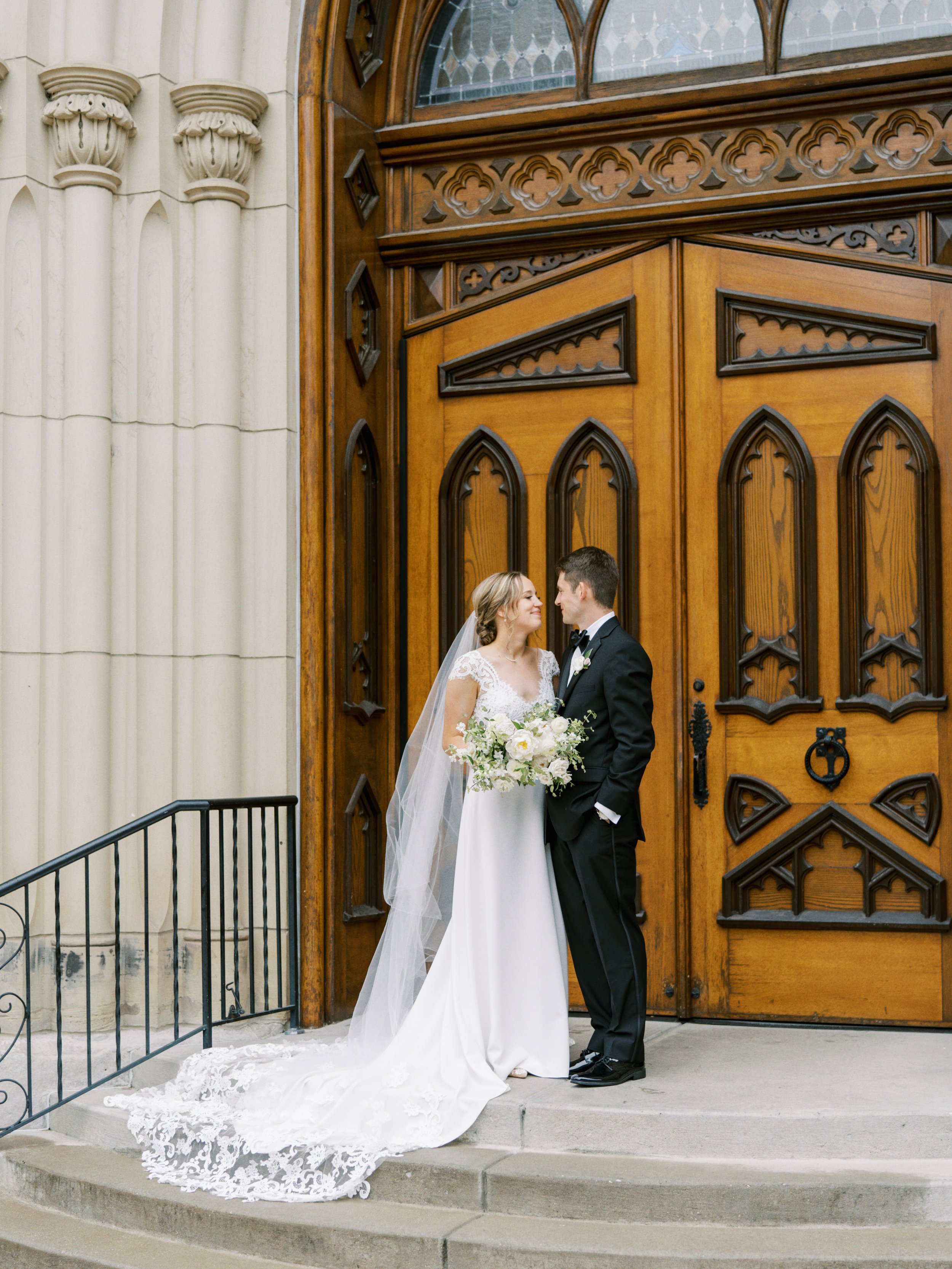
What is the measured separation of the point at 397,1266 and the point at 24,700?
309 centimetres

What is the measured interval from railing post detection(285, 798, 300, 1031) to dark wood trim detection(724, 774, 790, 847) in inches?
74.4

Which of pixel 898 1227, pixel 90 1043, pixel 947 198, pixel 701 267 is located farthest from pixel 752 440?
pixel 90 1043

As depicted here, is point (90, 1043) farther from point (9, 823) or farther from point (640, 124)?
point (640, 124)

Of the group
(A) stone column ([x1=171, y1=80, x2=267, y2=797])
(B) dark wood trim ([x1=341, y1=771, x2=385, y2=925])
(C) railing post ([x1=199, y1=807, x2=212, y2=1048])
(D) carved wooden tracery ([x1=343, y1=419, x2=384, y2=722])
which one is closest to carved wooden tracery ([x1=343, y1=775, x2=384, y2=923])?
(B) dark wood trim ([x1=341, y1=771, x2=385, y2=925])

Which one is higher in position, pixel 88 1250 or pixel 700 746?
pixel 700 746

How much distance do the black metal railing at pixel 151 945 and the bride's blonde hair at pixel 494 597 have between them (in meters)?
1.24

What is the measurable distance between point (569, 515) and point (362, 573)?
99 centimetres

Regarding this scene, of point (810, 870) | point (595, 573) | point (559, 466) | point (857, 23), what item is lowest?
point (810, 870)

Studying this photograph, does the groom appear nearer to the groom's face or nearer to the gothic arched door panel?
the groom's face

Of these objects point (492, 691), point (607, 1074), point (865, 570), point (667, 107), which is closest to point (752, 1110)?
point (607, 1074)

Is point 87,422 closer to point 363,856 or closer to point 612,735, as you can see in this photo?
point 363,856

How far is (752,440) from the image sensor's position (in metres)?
6.39

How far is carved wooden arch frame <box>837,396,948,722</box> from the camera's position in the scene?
20.0 ft

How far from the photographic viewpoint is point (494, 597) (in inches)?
220
